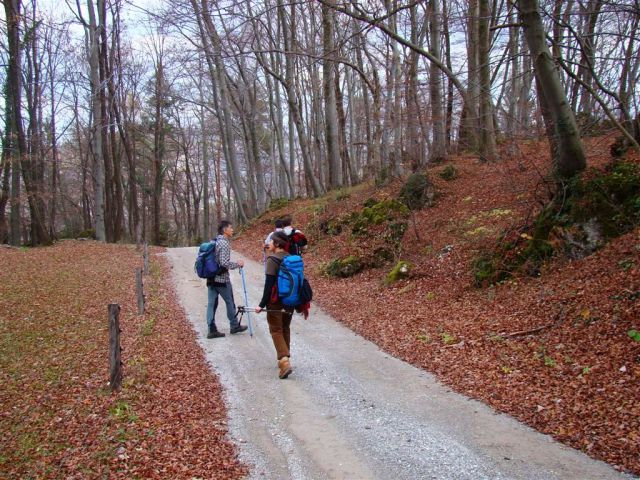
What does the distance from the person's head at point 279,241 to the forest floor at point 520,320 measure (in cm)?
252

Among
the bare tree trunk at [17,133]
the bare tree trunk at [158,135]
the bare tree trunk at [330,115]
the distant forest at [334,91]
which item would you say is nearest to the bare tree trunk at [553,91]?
the distant forest at [334,91]

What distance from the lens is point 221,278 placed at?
8805 mm

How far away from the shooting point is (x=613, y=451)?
13.8ft

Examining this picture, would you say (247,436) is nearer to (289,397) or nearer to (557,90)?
(289,397)

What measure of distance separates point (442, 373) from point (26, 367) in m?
6.47

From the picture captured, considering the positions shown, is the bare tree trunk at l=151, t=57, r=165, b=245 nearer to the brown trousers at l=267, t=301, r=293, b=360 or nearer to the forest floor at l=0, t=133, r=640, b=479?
the forest floor at l=0, t=133, r=640, b=479

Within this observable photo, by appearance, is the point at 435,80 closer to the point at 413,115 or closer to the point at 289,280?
the point at 413,115

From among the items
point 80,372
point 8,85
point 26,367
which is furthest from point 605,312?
point 8,85

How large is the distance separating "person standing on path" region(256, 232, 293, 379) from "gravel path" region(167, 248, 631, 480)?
30 cm

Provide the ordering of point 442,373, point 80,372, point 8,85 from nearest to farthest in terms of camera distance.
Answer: point 442,373 → point 80,372 → point 8,85

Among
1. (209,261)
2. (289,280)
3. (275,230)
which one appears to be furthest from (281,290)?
(275,230)

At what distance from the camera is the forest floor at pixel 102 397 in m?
4.55

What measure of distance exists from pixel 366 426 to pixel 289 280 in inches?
85.4

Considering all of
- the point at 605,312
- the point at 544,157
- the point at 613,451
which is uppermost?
the point at 544,157
